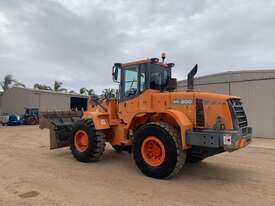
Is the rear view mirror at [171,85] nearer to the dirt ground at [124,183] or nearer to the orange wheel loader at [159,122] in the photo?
the orange wheel loader at [159,122]

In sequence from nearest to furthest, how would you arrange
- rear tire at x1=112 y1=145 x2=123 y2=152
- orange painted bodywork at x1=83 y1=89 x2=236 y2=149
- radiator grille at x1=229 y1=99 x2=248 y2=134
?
radiator grille at x1=229 y1=99 x2=248 y2=134, orange painted bodywork at x1=83 y1=89 x2=236 y2=149, rear tire at x1=112 y1=145 x2=123 y2=152

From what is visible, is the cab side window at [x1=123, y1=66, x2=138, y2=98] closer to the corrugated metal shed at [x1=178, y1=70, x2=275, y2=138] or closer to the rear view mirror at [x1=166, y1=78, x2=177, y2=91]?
the rear view mirror at [x1=166, y1=78, x2=177, y2=91]

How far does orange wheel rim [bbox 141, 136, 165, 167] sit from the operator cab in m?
1.39

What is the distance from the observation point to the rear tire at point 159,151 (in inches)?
245

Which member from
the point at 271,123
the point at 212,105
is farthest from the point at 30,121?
the point at 212,105

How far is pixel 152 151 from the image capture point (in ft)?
22.1

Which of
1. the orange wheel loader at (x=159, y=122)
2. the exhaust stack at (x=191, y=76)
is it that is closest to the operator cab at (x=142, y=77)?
the orange wheel loader at (x=159, y=122)

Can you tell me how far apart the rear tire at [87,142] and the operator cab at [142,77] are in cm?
117

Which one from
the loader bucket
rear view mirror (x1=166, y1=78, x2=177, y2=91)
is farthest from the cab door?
the loader bucket

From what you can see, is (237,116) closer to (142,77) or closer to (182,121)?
(182,121)

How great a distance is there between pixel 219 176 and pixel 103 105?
3.74 metres

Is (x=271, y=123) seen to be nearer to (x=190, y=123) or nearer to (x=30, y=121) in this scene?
(x=190, y=123)

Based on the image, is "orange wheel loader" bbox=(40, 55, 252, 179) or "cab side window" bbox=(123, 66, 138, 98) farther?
"cab side window" bbox=(123, 66, 138, 98)

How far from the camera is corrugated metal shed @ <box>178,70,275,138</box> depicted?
16109 millimetres
